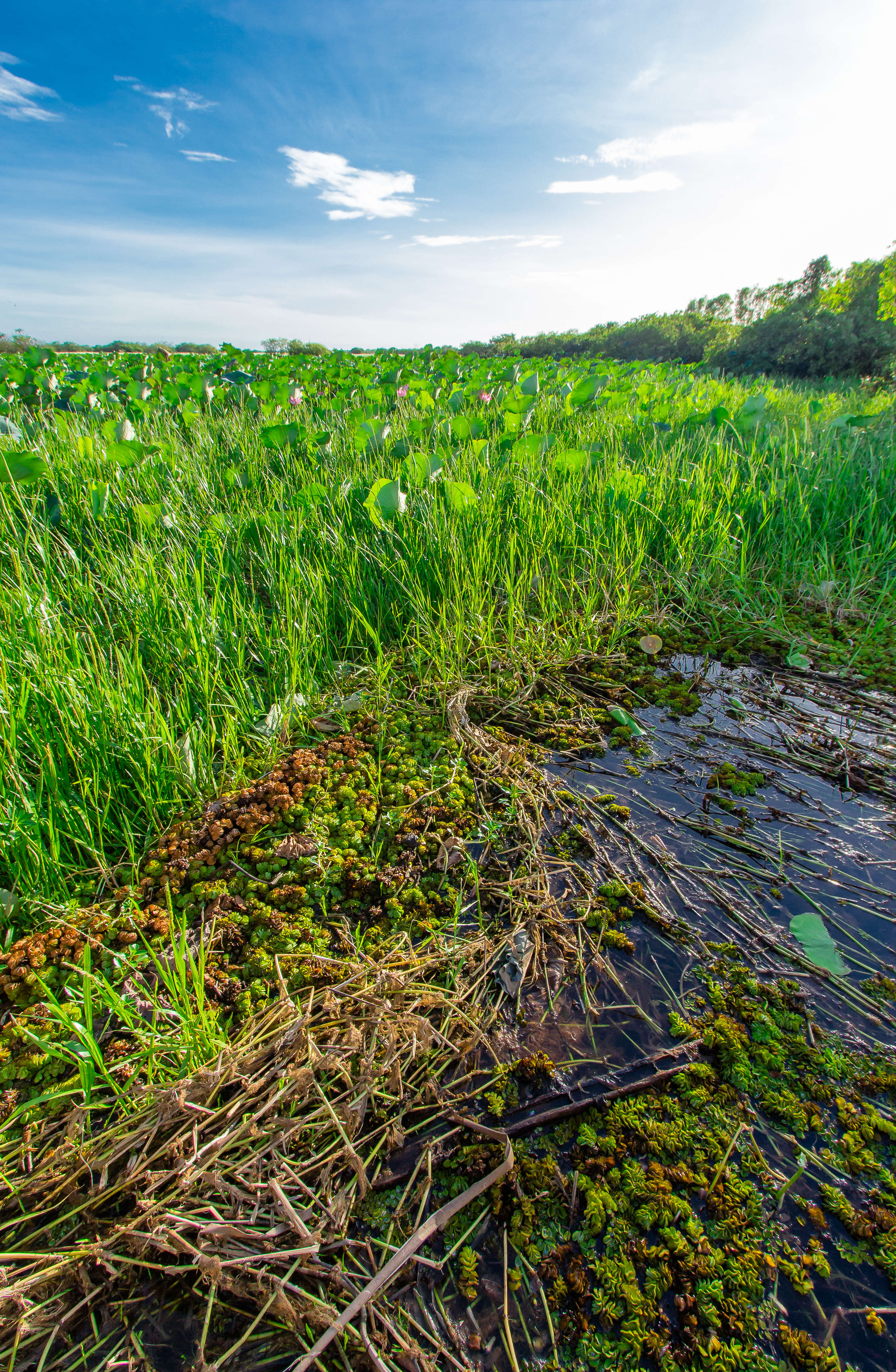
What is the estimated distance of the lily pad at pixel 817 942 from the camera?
4.02ft

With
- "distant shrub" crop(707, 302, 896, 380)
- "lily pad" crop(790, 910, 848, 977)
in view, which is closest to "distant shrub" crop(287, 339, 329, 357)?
"distant shrub" crop(707, 302, 896, 380)

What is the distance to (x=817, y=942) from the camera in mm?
1273

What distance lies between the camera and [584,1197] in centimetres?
92

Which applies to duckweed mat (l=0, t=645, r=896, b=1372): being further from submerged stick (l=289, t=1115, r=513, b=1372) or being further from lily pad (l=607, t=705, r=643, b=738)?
lily pad (l=607, t=705, r=643, b=738)

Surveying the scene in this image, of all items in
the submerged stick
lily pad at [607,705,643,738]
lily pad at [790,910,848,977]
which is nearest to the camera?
the submerged stick

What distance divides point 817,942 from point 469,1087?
80 centimetres

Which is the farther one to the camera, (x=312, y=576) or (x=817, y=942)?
(x=312, y=576)

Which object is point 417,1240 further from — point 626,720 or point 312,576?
point 312,576

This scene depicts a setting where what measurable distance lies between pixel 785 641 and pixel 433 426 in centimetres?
307

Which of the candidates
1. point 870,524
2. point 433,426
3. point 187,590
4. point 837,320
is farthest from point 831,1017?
point 837,320

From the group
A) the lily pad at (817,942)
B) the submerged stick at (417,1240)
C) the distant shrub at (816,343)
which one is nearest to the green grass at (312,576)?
the submerged stick at (417,1240)

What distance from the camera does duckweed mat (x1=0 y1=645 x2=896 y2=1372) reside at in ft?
2.67

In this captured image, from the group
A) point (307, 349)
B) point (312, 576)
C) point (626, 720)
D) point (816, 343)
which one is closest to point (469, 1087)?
point (626, 720)

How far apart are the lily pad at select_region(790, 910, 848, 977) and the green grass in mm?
1285
